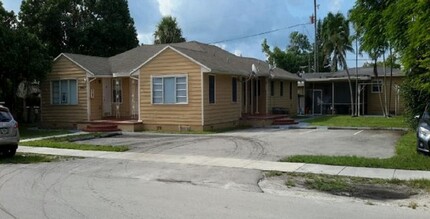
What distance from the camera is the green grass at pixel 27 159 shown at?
45.6 feet

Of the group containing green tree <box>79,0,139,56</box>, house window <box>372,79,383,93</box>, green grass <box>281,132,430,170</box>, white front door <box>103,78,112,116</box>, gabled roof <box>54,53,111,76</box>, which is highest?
green tree <box>79,0,139,56</box>

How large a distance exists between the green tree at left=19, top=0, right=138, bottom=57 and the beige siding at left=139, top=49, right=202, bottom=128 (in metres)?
16.2

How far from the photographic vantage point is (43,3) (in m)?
38.1

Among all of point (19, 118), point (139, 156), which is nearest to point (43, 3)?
point (19, 118)

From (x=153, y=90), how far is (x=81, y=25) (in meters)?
18.3

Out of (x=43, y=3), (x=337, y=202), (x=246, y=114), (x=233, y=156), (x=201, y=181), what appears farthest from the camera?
(x=43, y=3)

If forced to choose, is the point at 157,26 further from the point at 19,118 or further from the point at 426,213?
the point at 426,213

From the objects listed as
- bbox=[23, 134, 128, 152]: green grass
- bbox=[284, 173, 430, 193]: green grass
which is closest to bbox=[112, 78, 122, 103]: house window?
bbox=[23, 134, 128, 152]: green grass

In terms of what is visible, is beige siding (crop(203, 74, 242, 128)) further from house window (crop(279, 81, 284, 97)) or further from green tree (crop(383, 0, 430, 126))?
green tree (crop(383, 0, 430, 126))

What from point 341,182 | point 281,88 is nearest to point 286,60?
point 281,88

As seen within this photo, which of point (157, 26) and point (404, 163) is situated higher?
point (157, 26)

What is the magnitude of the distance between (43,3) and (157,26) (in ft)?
41.2

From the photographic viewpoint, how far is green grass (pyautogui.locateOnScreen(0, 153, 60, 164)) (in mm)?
13902

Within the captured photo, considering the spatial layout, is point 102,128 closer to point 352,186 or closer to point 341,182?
Answer: point 341,182
